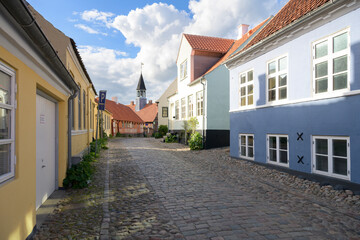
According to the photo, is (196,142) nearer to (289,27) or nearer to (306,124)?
(306,124)

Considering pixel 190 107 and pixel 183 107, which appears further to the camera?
pixel 183 107

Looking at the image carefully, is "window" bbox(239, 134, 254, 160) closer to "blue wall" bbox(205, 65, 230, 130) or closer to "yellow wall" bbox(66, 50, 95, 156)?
"blue wall" bbox(205, 65, 230, 130)

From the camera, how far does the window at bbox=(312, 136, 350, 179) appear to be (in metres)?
6.24

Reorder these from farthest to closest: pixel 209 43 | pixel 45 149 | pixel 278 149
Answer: pixel 209 43 < pixel 278 149 < pixel 45 149

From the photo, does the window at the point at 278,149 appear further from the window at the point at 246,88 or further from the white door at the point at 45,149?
the white door at the point at 45,149

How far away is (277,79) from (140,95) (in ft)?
196

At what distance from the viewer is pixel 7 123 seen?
2.84m

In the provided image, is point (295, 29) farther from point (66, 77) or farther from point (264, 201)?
point (66, 77)

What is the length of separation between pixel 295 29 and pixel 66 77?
6.54 meters

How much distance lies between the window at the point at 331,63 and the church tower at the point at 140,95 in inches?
2381

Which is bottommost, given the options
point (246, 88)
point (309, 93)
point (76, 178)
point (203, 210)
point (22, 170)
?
point (203, 210)

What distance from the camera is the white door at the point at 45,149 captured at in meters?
4.69

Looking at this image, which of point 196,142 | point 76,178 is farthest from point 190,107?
point 76,178

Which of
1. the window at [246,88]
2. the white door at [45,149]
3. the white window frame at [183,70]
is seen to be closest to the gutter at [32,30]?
the white door at [45,149]
